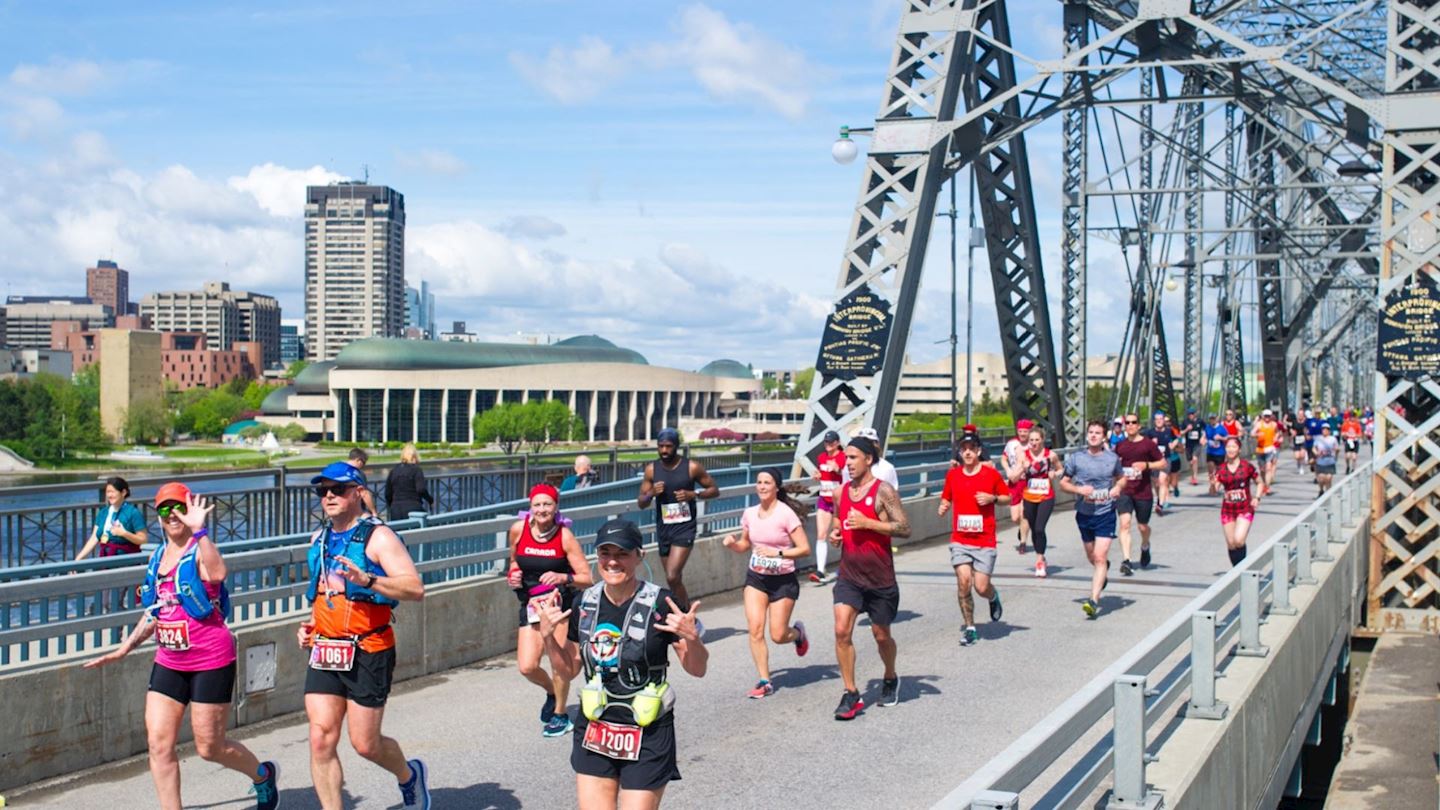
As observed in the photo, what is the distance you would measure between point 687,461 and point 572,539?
3.76m

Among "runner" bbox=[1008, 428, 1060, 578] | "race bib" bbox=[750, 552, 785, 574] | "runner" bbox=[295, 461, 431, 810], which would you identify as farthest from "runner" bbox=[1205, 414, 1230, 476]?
"runner" bbox=[295, 461, 431, 810]

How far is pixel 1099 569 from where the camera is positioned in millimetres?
15391

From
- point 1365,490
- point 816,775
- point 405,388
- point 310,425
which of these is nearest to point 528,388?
point 405,388

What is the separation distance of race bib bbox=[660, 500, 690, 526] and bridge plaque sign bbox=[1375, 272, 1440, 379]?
7.44m

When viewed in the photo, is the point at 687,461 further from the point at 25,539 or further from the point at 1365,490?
the point at 1365,490

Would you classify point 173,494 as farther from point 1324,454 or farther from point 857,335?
point 1324,454

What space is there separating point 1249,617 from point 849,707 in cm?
266

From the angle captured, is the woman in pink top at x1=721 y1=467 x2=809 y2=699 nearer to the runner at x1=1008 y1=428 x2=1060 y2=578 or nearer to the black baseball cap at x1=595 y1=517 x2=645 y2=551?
the black baseball cap at x1=595 y1=517 x2=645 y2=551

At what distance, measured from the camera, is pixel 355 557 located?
23.9 feet

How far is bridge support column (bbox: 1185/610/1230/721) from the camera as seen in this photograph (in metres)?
7.75

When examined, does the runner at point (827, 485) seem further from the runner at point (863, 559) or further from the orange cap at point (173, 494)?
the orange cap at point (173, 494)

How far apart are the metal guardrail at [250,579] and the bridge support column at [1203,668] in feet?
17.5

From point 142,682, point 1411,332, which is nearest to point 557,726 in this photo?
point 142,682

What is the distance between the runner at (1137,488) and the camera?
730 inches
